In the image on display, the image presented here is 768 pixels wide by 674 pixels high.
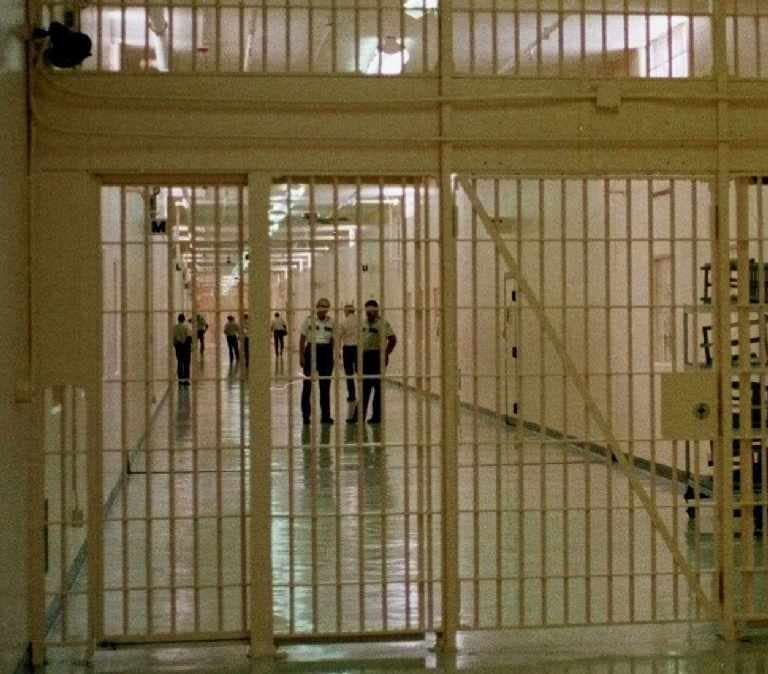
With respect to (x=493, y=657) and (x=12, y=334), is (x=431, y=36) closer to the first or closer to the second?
(x=12, y=334)

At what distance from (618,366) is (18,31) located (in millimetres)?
9497

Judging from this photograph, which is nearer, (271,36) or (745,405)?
(745,405)

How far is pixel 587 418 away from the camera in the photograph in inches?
253

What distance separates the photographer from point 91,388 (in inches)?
229

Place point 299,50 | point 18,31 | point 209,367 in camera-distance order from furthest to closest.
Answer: point 209,367 → point 299,50 → point 18,31

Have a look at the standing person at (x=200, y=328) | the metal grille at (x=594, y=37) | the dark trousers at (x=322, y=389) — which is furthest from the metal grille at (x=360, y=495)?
the dark trousers at (x=322, y=389)

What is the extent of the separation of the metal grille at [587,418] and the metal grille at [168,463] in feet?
4.29

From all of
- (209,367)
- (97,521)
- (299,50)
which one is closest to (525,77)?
(97,521)

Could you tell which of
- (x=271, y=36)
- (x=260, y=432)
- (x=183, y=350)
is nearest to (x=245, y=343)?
(x=260, y=432)

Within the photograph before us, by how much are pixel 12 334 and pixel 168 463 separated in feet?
16.4

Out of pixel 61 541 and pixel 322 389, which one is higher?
pixel 322 389

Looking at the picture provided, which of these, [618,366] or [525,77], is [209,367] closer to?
[618,366]

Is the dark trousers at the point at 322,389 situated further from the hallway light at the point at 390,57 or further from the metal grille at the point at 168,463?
the hallway light at the point at 390,57

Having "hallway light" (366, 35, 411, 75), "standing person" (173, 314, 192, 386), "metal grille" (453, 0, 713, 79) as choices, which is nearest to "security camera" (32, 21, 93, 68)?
"metal grille" (453, 0, 713, 79)
